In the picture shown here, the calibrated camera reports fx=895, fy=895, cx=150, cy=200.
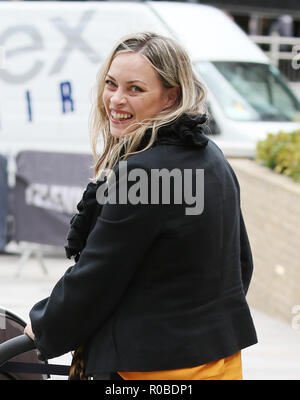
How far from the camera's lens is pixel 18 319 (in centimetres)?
282

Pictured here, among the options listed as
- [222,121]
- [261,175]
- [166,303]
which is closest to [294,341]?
[261,175]

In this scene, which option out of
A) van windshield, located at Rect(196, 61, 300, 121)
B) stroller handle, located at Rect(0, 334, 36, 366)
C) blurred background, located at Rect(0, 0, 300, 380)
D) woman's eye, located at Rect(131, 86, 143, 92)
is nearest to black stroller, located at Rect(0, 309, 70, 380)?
stroller handle, located at Rect(0, 334, 36, 366)

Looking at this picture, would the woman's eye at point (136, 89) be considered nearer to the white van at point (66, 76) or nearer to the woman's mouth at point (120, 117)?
the woman's mouth at point (120, 117)

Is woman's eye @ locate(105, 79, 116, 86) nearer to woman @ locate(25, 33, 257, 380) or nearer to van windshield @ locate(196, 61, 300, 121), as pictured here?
woman @ locate(25, 33, 257, 380)

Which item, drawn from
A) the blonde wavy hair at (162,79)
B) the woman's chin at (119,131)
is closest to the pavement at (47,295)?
the woman's chin at (119,131)

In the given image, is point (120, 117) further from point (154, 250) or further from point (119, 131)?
point (154, 250)

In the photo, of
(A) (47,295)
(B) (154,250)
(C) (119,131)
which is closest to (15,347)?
(B) (154,250)

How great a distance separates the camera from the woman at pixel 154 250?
2266 millimetres

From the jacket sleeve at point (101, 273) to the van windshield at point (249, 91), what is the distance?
29.1ft

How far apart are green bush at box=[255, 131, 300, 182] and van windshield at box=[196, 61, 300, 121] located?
3679 millimetres

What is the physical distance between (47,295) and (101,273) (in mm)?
5499

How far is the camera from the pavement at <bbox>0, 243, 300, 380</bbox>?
572cm

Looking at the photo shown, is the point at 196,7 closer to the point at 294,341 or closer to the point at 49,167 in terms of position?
the point at 49,167
